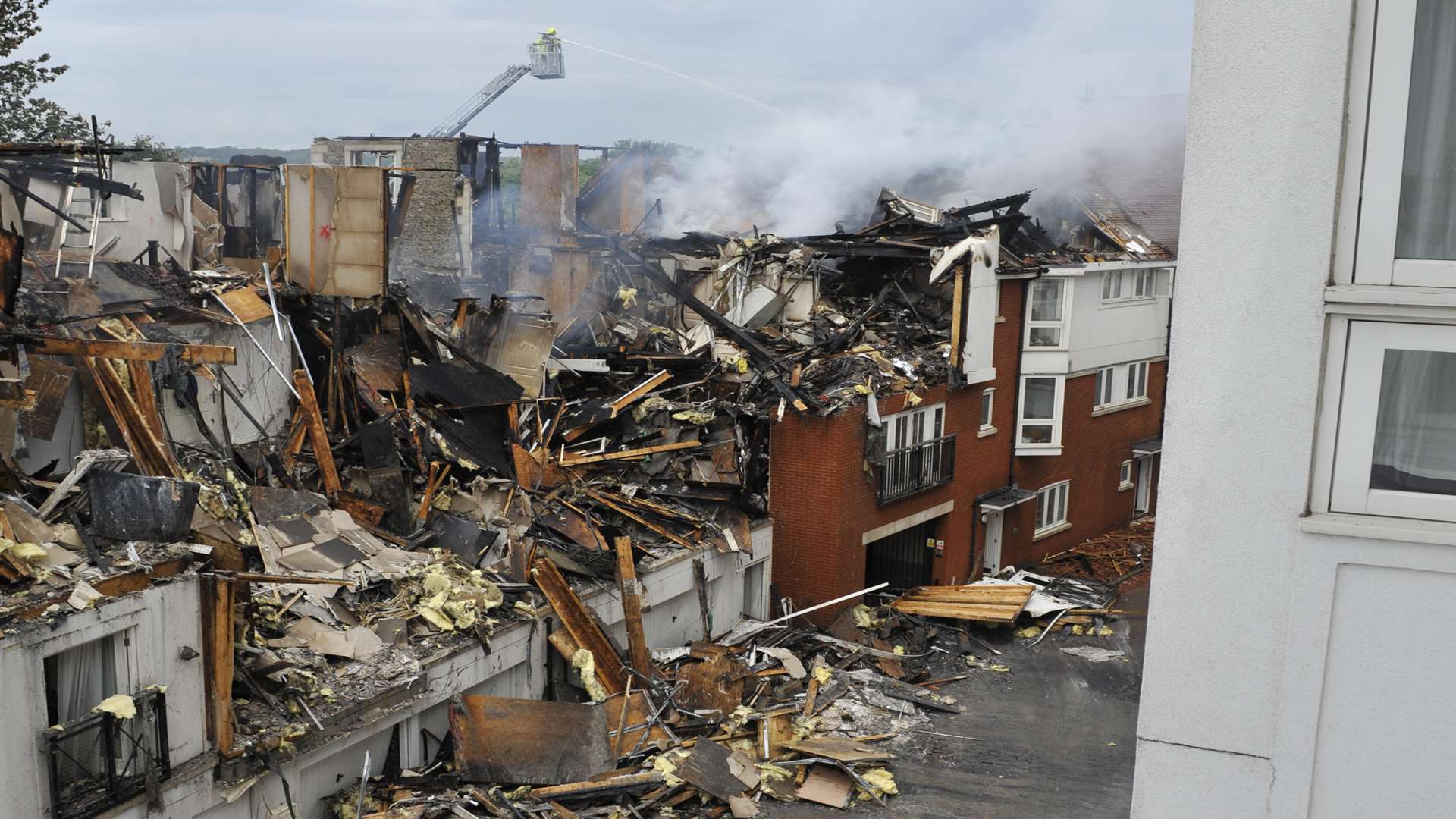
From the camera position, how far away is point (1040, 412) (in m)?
27.2

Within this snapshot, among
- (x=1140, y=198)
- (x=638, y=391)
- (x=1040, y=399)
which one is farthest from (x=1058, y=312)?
(x=638, y=391)

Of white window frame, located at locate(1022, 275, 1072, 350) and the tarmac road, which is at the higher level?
white window frame, located at locate(1022, 275, 1072, 350)

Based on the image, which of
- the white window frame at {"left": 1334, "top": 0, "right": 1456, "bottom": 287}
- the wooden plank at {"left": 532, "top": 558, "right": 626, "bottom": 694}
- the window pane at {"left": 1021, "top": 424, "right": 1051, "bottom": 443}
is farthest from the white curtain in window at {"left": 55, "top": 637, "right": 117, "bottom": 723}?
the window pane at {"left": 1021, "top": 424, "right": 1051, "bottom": 443}

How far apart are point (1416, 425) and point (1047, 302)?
24285mm

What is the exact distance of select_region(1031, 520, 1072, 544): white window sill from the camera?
28.1m

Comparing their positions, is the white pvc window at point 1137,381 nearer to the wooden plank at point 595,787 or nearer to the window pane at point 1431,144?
the wooden plank at point 595,787

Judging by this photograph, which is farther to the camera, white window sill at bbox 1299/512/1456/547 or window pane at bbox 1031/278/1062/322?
window pane at bbox 1031/278/1062/322

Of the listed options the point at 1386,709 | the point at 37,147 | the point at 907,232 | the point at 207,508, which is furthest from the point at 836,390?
the point at 1386,709

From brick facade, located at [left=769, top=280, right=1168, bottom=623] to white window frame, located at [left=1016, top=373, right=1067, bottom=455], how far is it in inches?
10.7

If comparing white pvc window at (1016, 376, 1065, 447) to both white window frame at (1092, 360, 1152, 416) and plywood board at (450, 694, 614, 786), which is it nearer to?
white window frame at (1092, 360, 1152, 416)

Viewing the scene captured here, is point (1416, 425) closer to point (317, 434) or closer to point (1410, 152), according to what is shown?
point (1410, 152)

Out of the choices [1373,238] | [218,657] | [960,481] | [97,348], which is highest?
[1373,238]

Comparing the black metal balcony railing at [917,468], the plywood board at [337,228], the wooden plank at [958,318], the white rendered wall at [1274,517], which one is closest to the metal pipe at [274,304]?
the plywood board at [337,228]

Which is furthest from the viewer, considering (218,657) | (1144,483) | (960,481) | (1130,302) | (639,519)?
(1144,483)
